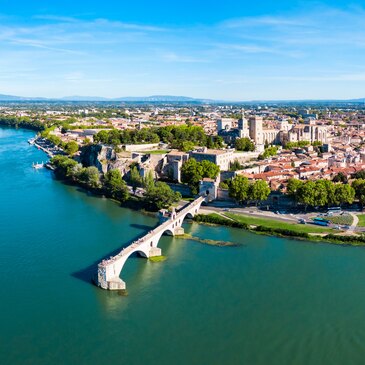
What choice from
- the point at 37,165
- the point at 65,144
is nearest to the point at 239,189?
the point at 37,165

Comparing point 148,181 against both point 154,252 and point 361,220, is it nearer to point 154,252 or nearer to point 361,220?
point 154,252

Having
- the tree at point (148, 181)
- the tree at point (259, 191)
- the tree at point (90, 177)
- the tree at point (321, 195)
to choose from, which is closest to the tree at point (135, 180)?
the tree at point (148, 181)

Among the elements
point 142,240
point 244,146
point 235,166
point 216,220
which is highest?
point 244,146

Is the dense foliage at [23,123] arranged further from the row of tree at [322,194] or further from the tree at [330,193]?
the tree at [330,193]

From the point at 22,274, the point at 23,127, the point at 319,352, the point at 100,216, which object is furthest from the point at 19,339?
the point at 23,127

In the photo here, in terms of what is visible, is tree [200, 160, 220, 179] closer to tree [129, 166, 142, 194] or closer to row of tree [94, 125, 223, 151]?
tree [129, 166, 142, 194]

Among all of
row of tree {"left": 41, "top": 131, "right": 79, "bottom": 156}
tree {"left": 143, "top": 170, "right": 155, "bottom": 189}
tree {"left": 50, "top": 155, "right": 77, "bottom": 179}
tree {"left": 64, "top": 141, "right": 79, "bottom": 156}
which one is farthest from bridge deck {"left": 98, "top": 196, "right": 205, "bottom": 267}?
row of tree {"left": 41, "top": 131, "right": 79, "bottom": 156}

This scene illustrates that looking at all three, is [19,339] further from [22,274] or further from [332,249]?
[332,249]
